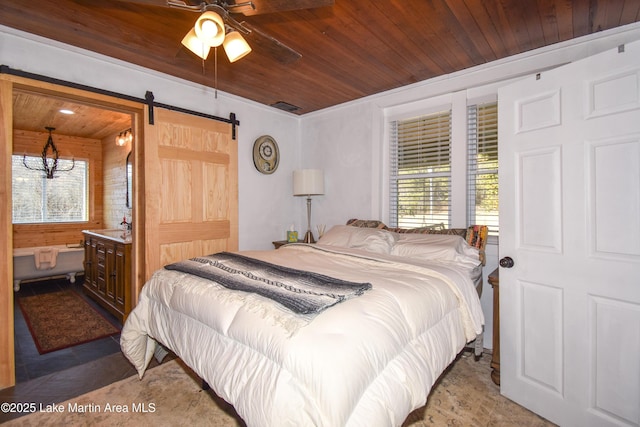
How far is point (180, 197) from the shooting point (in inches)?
121

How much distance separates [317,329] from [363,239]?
170 centimetres

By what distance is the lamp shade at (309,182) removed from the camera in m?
3.80

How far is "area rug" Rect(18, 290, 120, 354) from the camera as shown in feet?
9.49

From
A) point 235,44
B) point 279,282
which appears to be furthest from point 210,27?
point 279,282

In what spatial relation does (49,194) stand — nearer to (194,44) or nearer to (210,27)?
(194,44)

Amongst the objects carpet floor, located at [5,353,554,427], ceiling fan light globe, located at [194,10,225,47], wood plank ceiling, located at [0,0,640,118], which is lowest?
carpet floor, located at [5,353,554,427]

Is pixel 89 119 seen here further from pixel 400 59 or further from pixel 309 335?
pixel 309 335

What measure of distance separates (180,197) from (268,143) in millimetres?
1354

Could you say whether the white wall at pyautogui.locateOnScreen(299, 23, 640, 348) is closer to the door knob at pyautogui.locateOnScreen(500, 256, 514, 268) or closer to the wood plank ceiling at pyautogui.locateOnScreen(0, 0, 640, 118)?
the wood plank ceiling at pyautogui.locateOnScreen(0, 0, 640, 118)

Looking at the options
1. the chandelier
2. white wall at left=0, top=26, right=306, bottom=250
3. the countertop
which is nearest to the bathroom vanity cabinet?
the countertop

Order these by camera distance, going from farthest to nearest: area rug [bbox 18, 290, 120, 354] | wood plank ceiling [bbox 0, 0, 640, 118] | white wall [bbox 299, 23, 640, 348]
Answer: area rug [bbox 18, 290, 120, 354]
white wall [bbox 299, 23, 640, 348]
wood plank ceiling [bbox 0, 0, 640, 118]

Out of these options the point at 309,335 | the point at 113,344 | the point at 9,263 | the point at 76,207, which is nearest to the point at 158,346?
the point at 113,344

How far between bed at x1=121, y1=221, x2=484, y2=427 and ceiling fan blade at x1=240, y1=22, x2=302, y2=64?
135 cm

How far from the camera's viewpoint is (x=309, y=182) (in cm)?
381
